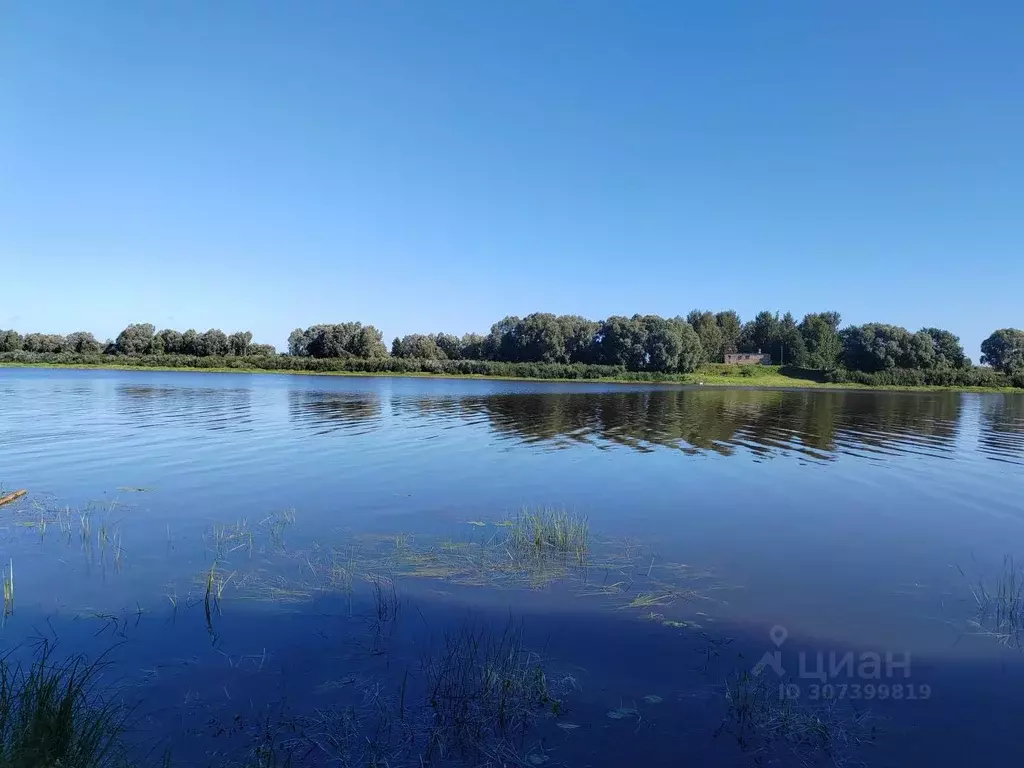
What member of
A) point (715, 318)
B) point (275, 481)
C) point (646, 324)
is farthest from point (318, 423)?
point (715, 318)

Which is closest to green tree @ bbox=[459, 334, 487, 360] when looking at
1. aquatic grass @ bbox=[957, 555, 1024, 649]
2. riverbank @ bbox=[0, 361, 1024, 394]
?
riverbank @ bbox=[0, 361, 1024, 394]

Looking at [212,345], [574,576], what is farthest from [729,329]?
[574,576]

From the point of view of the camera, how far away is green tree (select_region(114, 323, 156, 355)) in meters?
136

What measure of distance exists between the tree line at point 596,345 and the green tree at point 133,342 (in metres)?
0.21

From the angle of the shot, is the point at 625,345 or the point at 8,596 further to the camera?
the point at 625,345

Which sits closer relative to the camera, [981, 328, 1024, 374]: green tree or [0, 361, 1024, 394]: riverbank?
[0, 361, 1024, 394]: riverbank

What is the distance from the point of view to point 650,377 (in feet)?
383

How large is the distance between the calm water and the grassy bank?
89.8 metres

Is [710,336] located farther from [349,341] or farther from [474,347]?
[349,341]

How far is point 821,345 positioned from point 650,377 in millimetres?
47631

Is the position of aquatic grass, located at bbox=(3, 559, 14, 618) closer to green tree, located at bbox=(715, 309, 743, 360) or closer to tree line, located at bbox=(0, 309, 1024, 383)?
tree line, located at bbox=(0, 309, 1024, 383)

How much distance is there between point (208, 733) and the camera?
587 centimetres

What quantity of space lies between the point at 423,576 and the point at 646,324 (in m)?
124

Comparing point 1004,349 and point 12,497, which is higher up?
point 1004,349
